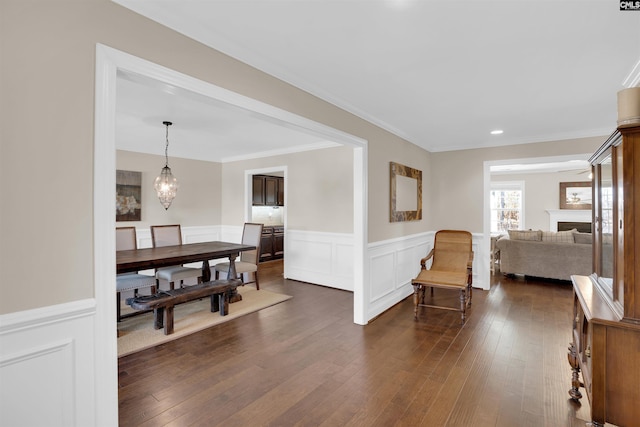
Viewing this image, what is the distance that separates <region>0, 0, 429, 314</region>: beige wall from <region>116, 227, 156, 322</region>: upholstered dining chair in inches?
102

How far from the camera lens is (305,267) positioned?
5.59 meters

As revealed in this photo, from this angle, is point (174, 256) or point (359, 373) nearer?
point (359, 373)

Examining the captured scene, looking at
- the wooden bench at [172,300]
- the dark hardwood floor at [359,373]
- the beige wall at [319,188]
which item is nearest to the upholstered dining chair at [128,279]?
the wooden bench at [172,300]

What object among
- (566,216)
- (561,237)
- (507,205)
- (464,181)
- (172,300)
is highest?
(464,181)

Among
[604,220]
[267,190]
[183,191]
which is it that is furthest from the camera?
[267,190]

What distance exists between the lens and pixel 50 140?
131 cm

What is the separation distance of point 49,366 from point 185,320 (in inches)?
96.5

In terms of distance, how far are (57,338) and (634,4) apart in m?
3.30

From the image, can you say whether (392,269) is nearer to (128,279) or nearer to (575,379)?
(575,379)

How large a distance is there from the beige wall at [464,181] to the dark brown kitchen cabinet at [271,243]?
12.9ft

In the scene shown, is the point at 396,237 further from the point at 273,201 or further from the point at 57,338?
the point at 273,201

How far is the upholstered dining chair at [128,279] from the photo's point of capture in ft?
12.0

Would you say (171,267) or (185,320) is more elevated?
(171,267)

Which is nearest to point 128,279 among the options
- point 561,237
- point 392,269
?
point 392,269
